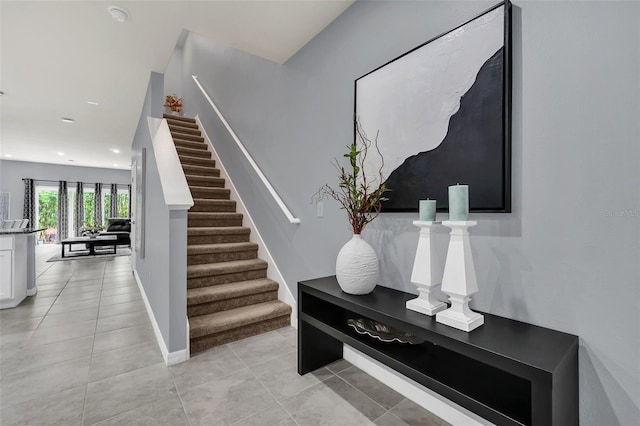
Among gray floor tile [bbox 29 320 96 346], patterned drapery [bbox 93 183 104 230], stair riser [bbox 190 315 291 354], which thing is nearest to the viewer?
stair riser [bbox 190 315 291 354]

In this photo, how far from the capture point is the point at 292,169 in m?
2.77

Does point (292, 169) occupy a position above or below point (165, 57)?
below

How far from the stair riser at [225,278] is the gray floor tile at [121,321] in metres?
0.68

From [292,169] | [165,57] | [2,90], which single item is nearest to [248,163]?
[292,169]

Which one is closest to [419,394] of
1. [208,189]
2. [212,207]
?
[212,207]

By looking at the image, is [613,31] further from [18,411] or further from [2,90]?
[2,90]

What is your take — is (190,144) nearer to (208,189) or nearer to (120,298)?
(208,189)

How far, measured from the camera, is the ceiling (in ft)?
6.84

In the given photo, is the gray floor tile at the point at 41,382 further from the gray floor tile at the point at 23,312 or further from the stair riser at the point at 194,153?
the stair riser at the point at 194,153

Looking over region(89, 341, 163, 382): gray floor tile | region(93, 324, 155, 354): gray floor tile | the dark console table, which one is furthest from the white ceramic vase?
region(93, 324, 155, 354): gray floor tile

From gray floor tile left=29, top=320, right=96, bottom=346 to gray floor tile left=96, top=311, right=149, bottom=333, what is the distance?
68mm

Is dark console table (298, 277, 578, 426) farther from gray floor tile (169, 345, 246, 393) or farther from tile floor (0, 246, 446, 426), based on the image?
gray floor tile (169, 345, 246, 393)

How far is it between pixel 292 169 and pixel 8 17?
2387 mm

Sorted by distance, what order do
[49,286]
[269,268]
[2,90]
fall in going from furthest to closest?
[49,286] → [2,90] → [269,268]
